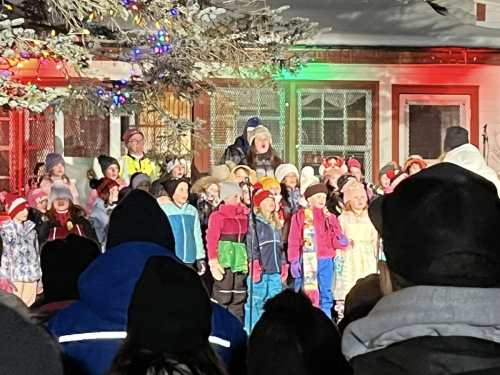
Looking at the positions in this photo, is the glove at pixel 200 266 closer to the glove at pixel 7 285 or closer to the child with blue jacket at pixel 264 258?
the child with blue jacket at pixel 264 258

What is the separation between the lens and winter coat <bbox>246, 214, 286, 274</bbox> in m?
9.36

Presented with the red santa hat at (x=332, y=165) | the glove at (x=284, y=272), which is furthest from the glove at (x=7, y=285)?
the red santa hat at (x=332, y=165)

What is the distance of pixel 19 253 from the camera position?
923cm

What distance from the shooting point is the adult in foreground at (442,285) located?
1963mm

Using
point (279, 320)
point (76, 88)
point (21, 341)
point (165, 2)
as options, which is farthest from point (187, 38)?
point (21, 341)

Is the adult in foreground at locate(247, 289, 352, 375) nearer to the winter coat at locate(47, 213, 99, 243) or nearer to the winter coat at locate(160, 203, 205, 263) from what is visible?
the winter coat at locate(160, 203, 205, 263)

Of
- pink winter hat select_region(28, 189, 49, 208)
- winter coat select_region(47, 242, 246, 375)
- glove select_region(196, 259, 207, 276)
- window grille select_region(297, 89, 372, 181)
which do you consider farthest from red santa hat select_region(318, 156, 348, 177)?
Answer: winter coat select_region(47, 242, 246, 375)

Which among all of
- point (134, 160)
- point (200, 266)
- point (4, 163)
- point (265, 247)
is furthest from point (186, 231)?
point (4, 163)

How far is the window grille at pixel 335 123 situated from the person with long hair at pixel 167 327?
10902 mm

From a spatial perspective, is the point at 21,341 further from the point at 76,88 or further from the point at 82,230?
the point at 82,230

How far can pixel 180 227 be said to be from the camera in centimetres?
925

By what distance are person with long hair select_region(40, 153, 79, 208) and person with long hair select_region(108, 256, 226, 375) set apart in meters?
8.23

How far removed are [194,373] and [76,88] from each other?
5384 millimetres

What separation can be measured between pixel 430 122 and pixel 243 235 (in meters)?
5.04
